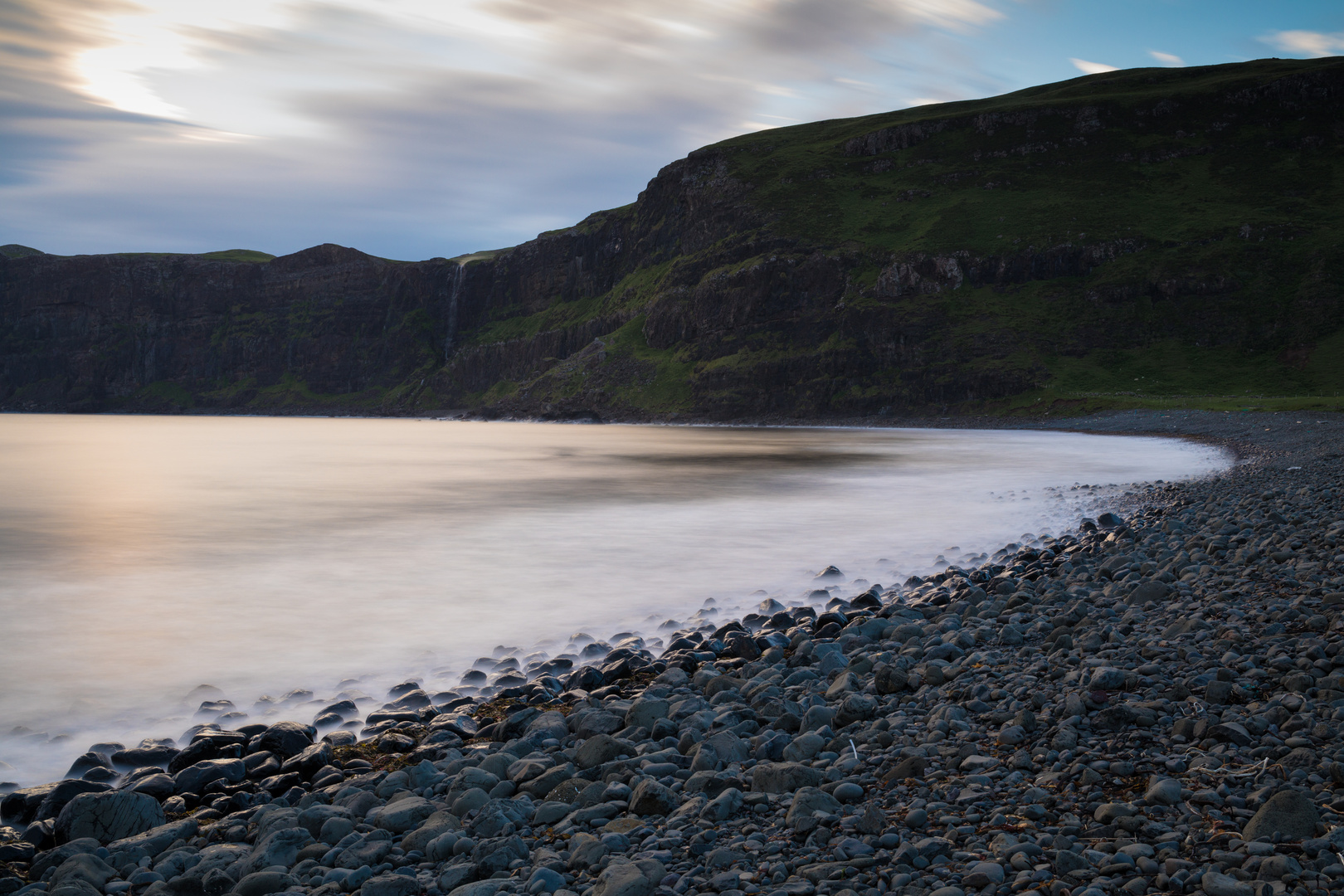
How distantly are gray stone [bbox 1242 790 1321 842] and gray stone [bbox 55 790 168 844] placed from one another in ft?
23.7

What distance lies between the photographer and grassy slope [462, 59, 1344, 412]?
4158 inches

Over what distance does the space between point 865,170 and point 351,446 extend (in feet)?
395

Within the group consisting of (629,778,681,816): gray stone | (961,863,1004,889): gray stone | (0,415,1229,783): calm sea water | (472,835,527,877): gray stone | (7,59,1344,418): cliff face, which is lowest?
(0,415,1229,783): calm sea water

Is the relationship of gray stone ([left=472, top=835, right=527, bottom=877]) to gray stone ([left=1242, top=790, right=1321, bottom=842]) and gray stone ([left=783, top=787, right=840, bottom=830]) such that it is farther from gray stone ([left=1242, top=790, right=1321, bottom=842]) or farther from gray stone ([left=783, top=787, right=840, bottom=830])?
gray stone ([left=1242, top=790, right=1321, bottom=842])

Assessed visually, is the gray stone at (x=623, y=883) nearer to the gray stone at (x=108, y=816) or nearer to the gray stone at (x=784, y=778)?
the gray stone at (x=784, y=778)

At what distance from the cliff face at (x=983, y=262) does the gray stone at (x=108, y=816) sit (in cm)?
10746

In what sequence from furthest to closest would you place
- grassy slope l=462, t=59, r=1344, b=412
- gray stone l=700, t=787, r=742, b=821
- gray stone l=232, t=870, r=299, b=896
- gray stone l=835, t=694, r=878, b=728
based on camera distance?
grassy slope l=462, t=59, r=1344, b=412
gray stone l=835, t=694, r=878, b=728
gray stone l=700, t=787, r=742, b=821
gray stone l=232, t=870, r=299, b=896

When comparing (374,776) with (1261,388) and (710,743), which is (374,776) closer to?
(710,743)

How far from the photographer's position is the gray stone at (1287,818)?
409 centimetres

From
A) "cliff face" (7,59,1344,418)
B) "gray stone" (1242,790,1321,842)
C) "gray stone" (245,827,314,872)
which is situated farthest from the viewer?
"cliff face" (7,59,1344,418)

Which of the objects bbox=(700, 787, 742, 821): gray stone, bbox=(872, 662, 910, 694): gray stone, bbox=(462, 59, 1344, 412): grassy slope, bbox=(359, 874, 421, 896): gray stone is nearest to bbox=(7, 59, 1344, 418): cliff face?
bbox=(462, 59, 1344, 412): grassy slope

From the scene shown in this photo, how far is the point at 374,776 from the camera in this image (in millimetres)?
6418

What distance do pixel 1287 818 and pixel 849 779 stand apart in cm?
249

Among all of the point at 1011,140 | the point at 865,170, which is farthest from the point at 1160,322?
the point at 865,170
